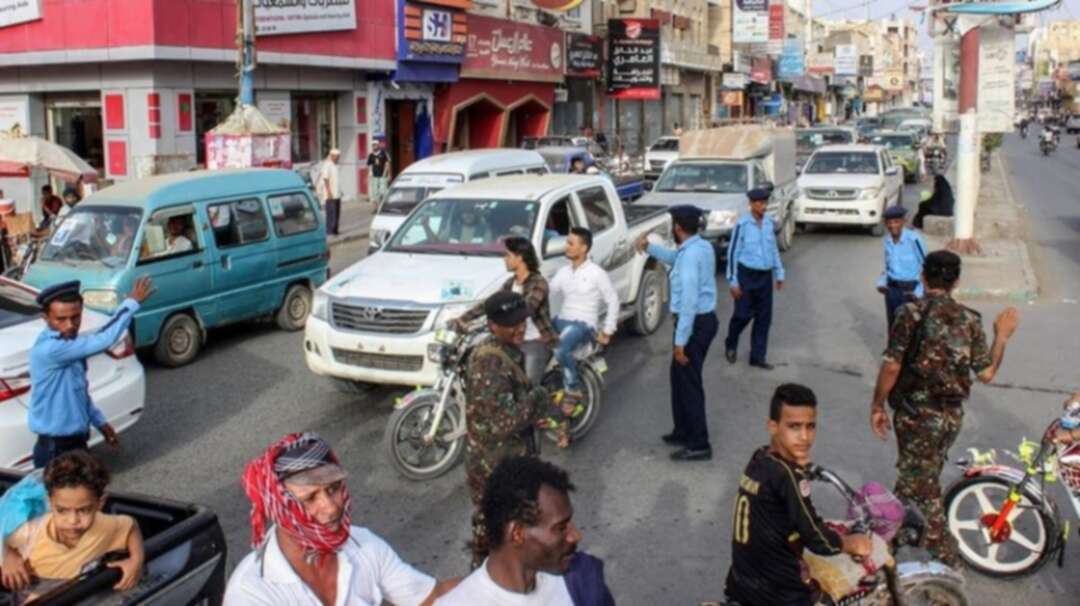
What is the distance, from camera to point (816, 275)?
16141mm

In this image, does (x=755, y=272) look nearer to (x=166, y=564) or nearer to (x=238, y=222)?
(x=238, y=222)

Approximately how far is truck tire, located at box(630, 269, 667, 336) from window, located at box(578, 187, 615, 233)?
90 cm

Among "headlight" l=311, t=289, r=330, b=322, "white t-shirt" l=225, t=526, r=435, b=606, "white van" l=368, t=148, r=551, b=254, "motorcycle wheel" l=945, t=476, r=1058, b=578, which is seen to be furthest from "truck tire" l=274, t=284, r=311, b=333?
"white t-shirt" l=225, t=526, r=435, b=606

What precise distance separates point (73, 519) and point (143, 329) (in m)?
6.78

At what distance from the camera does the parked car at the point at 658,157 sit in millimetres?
33031

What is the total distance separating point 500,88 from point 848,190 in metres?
15.5

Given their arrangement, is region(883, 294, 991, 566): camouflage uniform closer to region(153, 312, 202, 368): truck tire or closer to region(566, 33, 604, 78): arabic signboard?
region(153, 312, 202, 368): truck tire

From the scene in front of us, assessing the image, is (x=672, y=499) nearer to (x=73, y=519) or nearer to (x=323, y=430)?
(x=323, y=430)

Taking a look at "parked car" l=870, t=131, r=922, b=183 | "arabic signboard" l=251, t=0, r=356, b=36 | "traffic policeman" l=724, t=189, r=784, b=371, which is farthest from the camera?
"parked car" l=870, t=131, r=922, b=183

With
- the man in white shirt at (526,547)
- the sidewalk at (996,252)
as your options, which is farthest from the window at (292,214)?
the man in white shirt at (526,547)

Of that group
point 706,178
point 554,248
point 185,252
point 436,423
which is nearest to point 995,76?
point 706,178

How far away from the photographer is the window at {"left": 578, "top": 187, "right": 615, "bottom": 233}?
11.0m

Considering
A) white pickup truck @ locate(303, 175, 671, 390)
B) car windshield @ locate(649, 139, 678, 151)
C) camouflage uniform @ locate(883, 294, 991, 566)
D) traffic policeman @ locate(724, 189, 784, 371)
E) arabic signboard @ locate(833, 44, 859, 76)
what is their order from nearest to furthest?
camouflage uniform @ locate(883, 294, 991, 566)
white pickup truck @ locate(303, 175, 671, 390)
traffic policeman @ locate(724, 189, 784, 371)
car windshield @ locate(649, 139, 678, 151)
arabic signboard @ locate(833, 44, 859, 76)

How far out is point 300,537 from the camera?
9.71 ft
